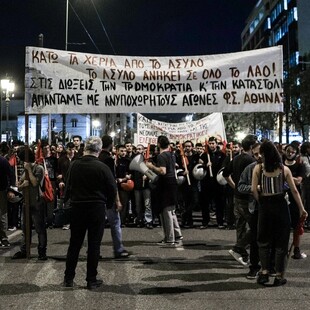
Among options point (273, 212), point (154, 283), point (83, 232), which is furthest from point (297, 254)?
point (83, 232)

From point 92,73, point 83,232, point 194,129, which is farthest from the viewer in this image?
point 194,129

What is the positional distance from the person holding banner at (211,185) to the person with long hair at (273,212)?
17.4 feet

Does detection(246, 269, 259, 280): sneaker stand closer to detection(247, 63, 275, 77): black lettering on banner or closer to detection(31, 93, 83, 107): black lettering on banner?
detection(247, 63, 275, 77): black lettering on banner

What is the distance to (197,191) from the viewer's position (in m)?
12.0

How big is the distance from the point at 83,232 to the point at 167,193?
3076mm

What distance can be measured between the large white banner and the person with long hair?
3.11 m

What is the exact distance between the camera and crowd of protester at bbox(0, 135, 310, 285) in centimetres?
632

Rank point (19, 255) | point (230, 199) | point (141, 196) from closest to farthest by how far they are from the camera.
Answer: point (19, 255) → point (230, 199) → point (141, 196)

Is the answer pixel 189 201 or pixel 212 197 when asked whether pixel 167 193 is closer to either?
pixel 189 201

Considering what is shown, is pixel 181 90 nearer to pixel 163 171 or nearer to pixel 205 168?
pixel 163 171

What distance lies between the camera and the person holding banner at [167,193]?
9148 millimetres

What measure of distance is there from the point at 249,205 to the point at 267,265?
3.08 feet

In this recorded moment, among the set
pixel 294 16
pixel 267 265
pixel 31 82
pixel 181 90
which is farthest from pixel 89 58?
pixel 294 16

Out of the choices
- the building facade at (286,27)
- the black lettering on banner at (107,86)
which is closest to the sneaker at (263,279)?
the black lettering on banner at (107,86)
